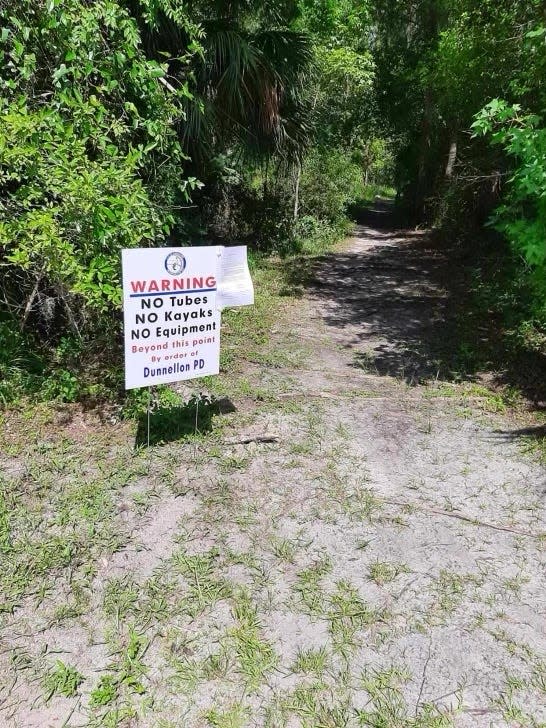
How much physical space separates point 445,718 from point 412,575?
739mm

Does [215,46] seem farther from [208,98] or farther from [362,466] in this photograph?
[362,466]

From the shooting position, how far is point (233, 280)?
3.66 metres

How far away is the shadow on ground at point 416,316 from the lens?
Answer: 5137 millimetres

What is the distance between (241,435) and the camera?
12.6 feet

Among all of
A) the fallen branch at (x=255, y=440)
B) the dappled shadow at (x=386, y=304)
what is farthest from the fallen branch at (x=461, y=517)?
the dappled shadow at (x=386, y=304)

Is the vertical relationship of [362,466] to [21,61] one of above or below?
below

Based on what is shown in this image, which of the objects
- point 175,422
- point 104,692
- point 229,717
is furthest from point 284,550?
point 175,422

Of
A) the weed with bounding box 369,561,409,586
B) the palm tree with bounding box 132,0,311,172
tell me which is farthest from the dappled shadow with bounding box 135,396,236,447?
the palm tree with bounding box 132,0,311,172

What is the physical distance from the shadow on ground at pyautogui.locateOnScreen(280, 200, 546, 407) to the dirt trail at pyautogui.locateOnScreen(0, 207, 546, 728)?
0.73 metres

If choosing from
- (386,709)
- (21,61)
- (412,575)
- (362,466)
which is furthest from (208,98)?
(386,709)

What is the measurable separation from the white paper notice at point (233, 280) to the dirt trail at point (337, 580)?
3.26ft

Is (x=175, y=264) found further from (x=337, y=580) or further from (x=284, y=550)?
(x=337, y=580)

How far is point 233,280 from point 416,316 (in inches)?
158

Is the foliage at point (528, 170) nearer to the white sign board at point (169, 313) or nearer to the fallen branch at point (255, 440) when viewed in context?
the white sign board at point (169, 313)
